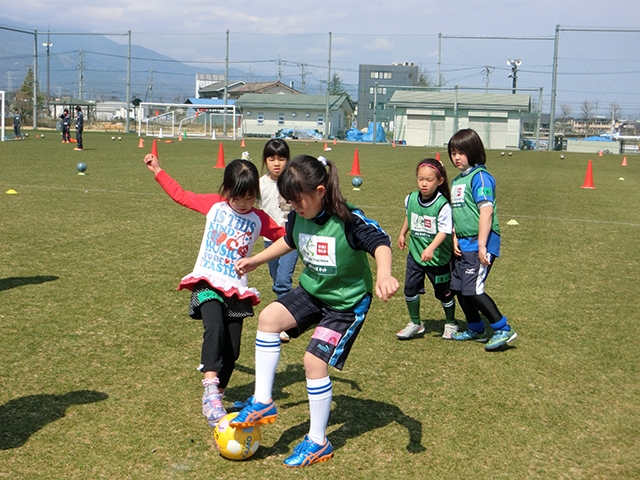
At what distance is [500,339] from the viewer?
5867mm

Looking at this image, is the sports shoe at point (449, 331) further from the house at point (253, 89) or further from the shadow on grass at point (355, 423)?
the house at point (253, 89)

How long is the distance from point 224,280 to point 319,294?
2.25ft

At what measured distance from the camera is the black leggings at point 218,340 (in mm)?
4234

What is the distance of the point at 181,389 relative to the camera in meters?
4.78

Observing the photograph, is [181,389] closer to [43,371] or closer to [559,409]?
[43,371]

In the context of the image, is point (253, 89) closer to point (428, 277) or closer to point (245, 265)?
point (428, 277)

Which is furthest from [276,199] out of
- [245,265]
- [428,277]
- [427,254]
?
[245,265]

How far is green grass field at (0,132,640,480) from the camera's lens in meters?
3.87

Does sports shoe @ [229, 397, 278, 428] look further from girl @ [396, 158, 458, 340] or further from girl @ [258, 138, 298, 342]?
girl @ [396, 158, 458, 340]

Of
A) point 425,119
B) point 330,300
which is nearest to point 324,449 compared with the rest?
point 330,300

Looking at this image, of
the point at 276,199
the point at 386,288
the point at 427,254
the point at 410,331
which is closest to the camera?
the point at 386,288

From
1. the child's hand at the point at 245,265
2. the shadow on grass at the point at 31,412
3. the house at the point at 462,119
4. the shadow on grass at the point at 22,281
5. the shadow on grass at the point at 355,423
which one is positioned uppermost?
the house at the point at 462,119

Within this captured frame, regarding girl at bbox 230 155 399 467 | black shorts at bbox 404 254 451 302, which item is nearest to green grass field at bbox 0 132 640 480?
girl at bbox 230 155 399 467

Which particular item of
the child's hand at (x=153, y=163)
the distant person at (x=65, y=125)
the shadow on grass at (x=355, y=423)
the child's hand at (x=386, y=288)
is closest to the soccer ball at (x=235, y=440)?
the shadow on grass at (x=355, y=423)
